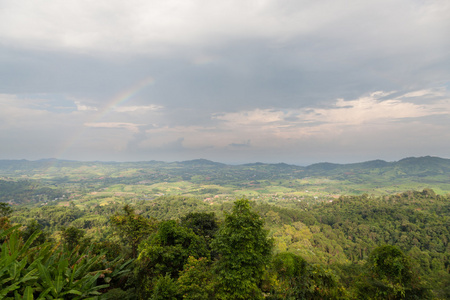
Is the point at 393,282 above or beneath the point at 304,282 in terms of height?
beneath

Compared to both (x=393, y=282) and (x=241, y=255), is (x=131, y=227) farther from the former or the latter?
(x=393, y=282)

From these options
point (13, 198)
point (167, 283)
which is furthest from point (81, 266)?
point (13, 198)

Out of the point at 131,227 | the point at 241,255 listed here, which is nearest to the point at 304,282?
the point at 241,255

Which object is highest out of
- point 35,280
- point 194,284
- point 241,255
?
point 35,280

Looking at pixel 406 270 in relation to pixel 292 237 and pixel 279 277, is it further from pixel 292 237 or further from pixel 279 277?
pixel 292 237

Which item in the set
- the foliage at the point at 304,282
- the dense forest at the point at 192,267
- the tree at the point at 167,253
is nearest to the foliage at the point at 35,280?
the dense forest at the point at 192,267

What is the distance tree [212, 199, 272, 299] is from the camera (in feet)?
40.5

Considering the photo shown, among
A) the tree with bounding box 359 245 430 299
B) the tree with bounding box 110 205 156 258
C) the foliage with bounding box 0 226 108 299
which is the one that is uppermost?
the foliage with bounding box 0 226 108 299

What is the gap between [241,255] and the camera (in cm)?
1278

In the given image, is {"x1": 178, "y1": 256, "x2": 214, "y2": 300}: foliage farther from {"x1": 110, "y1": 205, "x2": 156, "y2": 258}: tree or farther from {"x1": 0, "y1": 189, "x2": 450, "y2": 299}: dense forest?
{"x1": 110, "y1": 205, "x2": 156, "y2": 258}: tree

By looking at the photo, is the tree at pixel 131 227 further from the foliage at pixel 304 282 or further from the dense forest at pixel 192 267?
the foliage at pixel 304 282

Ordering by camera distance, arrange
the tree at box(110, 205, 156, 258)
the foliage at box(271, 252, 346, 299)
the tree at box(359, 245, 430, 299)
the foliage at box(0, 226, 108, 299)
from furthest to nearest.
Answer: the tree at box(110, 205, 156, 258), the tree at box(359, 245, 430, 299), the foliage at box(271, 252, 346, 299), the foliage at box(0, 226, 108, 299)

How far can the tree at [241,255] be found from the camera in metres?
12.4

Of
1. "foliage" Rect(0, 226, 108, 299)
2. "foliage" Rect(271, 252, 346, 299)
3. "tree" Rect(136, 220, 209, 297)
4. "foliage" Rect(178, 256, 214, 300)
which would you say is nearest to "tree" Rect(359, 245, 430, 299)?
"foliage" Rect(271, 252, 346, 299)
